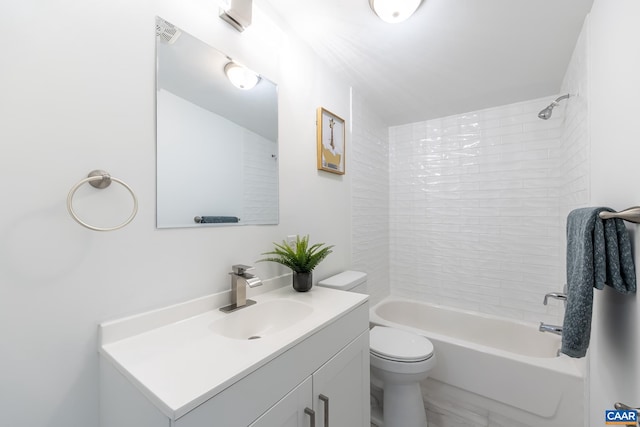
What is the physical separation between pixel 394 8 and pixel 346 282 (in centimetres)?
151

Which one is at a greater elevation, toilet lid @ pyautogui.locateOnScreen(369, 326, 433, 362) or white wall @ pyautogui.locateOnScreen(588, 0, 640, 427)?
white wall @ pyautogui.locateOnScreen(588, 0, 640, 427)

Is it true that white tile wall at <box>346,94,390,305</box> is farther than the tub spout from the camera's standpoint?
Yes

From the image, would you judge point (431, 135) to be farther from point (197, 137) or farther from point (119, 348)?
point (119, 348)

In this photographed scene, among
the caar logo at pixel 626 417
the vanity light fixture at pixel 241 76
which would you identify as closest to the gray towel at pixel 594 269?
the caar logo at pixel 626 417

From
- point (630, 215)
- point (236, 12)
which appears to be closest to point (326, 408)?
point (630, 215)

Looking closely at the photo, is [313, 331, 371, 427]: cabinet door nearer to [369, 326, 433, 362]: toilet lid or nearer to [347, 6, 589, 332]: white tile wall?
[369, 326, 433, 362]: toilet lid

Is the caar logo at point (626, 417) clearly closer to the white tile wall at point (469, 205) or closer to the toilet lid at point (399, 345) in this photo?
the toilet lid at point (399, 345)

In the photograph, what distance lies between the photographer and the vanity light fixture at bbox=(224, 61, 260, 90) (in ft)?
3.93

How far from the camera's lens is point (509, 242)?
2201 millimetres

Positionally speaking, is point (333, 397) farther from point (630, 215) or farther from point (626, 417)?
point (630, 215)

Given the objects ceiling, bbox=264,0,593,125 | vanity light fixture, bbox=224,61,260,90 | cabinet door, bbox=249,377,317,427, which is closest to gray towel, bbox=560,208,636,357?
cabinet door, bbox=249,377,317,427

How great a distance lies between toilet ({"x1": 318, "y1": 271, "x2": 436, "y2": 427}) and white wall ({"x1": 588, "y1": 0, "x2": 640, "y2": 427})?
28.9 inches

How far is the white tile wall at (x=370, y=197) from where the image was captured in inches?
84.7

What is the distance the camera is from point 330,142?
1.81 m
